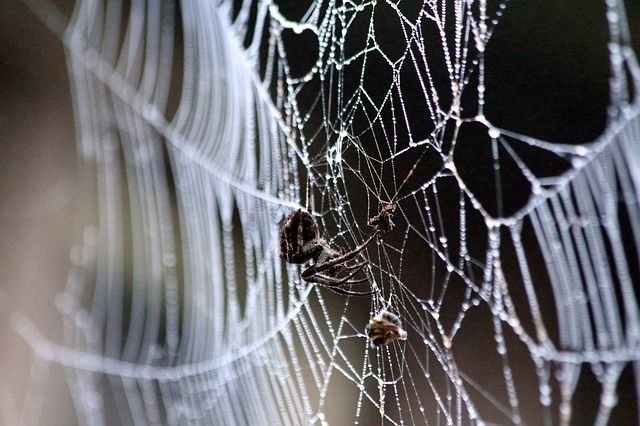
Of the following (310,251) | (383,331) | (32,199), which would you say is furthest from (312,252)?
(32,199)

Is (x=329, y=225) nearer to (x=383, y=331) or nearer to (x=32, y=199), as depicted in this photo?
(x=383, y=331)

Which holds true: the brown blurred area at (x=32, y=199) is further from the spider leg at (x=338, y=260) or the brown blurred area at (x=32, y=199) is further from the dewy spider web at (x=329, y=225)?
the spider leg at (x=338, y=260)

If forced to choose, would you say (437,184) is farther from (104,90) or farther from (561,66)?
(104,90)

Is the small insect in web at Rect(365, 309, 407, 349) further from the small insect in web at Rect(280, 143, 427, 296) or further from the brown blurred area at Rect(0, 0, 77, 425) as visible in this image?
the brown blurred area at Rect(0, 0, 77, 425)

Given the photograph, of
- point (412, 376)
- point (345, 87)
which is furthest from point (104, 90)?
point (412, 376)

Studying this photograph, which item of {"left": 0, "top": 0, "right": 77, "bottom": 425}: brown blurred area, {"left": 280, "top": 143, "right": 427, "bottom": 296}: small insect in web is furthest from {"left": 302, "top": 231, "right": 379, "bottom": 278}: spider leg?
{"left": 0, "top": 0, "right": 77, "bottom": 425}: brown blurred area

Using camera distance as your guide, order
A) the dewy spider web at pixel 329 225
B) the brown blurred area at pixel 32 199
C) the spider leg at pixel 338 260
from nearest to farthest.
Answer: the dewy spider web at pixel 329 225
the spider leg at pixel 338 260
the brown blurred area at pixel 32 199

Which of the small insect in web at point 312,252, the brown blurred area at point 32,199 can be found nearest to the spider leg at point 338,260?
the small insect in web at point 312,252
